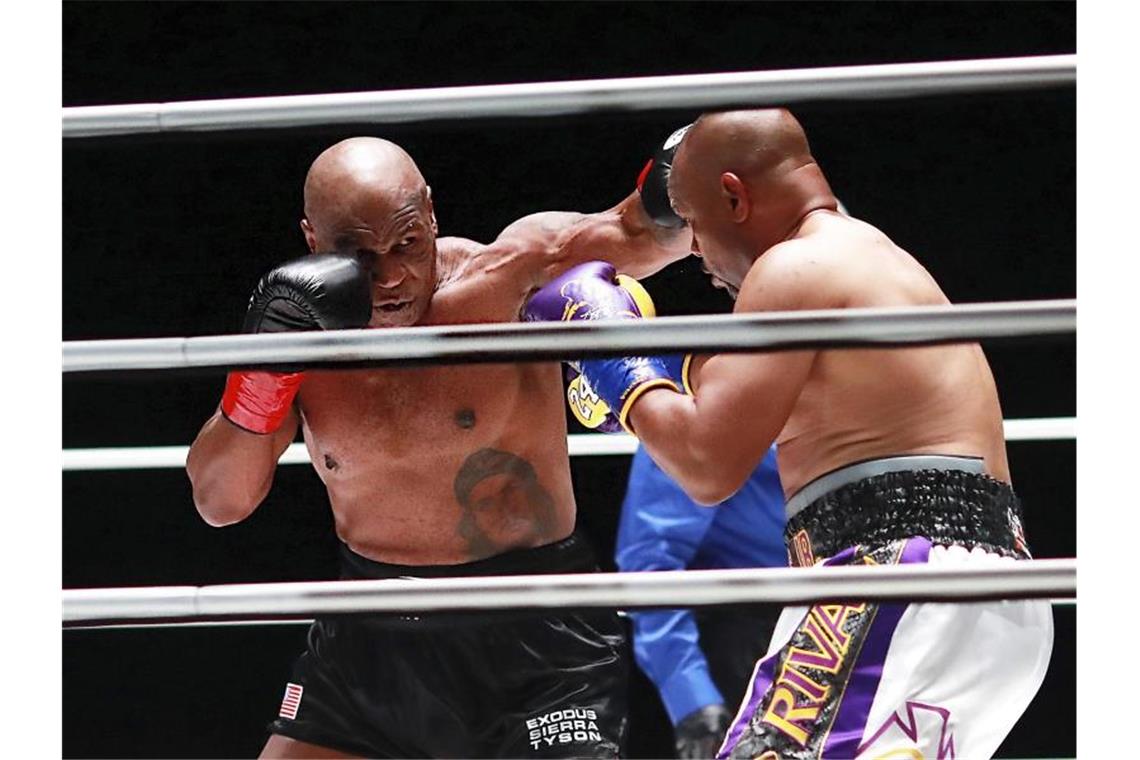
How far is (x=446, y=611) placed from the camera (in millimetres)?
917

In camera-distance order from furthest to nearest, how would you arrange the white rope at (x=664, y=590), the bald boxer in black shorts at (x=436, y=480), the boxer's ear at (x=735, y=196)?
1. the bald boxer in black shorts at (x=436, y=480)
2. the boxer's ear at (x=735, y=196)
3. the white rope at (x=664, y=590)

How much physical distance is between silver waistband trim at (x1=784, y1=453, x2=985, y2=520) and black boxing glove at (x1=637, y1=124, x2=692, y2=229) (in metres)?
0.47

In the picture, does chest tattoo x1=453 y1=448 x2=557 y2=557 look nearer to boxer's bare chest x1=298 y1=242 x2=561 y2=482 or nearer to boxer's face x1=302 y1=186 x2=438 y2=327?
boxer's bare chest x1=298 y1=242 x2=561 y2=482

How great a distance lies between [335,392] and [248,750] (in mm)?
1579

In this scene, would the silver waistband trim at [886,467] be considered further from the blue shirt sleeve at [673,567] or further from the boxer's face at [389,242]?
the blue shirt sleeve at [673,567]

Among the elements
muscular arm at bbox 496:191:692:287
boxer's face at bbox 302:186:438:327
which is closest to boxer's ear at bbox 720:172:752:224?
muscular arm at bbox 496:191:692:287

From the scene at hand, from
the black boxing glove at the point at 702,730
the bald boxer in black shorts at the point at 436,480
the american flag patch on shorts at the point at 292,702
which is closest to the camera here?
the bald boxer in black shorts at the point at 436,480

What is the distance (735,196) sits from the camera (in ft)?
4.96

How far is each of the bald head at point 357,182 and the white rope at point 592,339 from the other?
912 millimetres

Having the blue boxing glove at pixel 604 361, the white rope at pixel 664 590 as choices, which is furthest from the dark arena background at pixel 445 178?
the white rope at pixel 664 590

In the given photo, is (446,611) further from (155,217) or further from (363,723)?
(155,217)

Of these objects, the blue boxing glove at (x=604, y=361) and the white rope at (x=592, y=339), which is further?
the blue boxing glove at (x=604, y=361)

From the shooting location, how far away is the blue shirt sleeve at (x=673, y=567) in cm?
239
